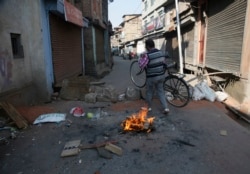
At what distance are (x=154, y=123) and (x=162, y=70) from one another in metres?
1.42

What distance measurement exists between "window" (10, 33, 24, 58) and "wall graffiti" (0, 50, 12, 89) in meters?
0.51

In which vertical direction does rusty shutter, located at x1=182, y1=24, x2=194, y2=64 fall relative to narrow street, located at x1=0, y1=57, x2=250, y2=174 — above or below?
above

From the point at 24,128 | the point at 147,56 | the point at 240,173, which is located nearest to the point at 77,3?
the point at 147,56

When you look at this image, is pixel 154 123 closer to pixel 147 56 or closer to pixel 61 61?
pixel 147 56

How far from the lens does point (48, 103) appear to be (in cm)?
709

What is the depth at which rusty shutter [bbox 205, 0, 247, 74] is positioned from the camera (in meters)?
6.85

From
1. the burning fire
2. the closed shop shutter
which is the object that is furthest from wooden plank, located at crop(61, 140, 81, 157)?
the closed shop shutter

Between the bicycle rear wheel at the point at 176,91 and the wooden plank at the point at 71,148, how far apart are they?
3.49 m

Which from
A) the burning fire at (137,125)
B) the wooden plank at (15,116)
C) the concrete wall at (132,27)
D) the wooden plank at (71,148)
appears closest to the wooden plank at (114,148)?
the wooden plank at (71,148)

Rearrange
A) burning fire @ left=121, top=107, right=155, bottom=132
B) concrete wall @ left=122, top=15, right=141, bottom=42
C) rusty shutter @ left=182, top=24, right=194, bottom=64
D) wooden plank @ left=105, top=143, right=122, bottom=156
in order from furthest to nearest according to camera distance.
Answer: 1. concrete wall @ left=122, top=15, right=141, bottom=42
2. rusty shutter @ left=182, top=24, right=194, bottom=64
3. burning fire @ left=121, top=107, right=155, bottom=132
4. wooden plank @ left=105, top=143, right=122, bottom=156

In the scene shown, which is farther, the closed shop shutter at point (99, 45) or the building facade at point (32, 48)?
the closed shop shutter at point (99, 45)

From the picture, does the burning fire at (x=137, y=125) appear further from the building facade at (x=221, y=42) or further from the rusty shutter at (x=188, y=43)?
the rusty shutter at (x=188, y=43)

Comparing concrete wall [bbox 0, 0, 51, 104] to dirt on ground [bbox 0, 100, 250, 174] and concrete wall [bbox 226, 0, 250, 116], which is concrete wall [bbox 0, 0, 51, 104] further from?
concrete wall [bbox 226, 0, 250, 116]

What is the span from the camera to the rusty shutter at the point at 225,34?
685 centimetres
